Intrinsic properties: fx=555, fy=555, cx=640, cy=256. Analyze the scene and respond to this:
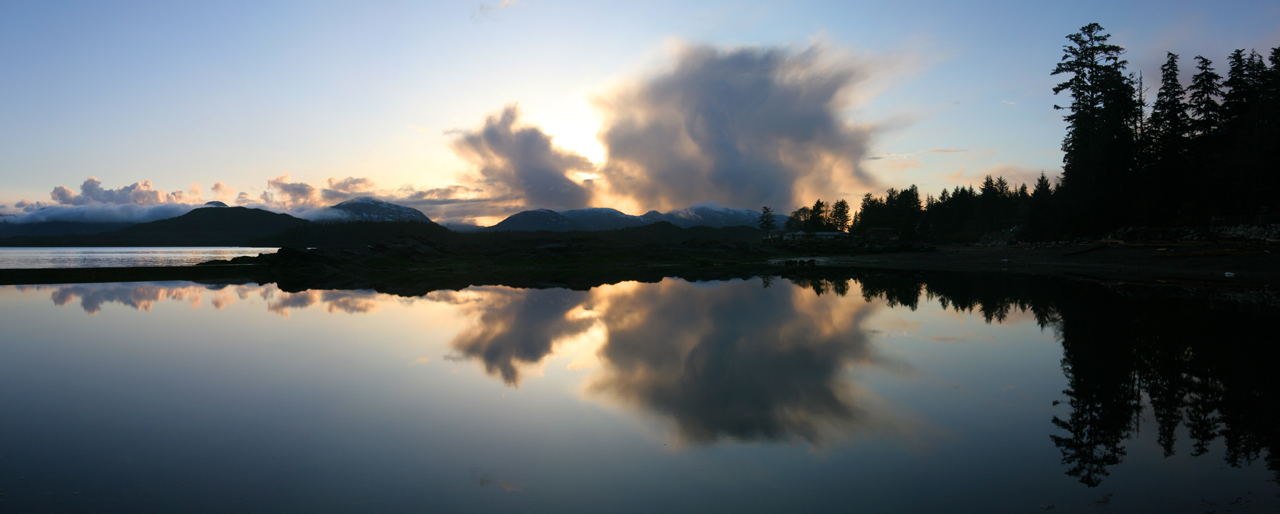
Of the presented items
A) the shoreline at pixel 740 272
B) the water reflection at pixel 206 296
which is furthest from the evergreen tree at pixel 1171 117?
the water reflection at pixel 206 296

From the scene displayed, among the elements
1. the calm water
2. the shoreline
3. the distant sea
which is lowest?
the calm water

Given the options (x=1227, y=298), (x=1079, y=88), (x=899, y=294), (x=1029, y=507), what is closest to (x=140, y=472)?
(x=1029, y=507)

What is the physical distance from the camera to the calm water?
4.80m

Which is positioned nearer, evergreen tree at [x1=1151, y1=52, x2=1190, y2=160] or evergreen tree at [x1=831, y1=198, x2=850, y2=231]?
evergreen tree at [x1=1151, y1=52, x2=1190, y2=160]

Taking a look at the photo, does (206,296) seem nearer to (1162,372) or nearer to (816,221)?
(1162,372)

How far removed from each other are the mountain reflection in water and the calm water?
7 centimetres

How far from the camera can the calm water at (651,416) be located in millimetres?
4801

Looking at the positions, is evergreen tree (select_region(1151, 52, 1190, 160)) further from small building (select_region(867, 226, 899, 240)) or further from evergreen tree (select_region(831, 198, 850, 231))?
evergreen tree (select_region(831, 198, 850, 231))

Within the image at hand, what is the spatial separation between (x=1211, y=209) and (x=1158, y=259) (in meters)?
11.7

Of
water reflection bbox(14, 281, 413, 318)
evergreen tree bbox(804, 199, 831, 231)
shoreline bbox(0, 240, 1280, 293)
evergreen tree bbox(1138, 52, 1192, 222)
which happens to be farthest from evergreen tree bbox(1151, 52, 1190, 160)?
evergreen tree bbox(804, 199, 831, 231)

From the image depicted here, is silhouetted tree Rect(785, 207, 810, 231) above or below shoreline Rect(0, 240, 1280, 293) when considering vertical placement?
above

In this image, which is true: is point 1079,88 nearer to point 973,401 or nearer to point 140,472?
point 973,401

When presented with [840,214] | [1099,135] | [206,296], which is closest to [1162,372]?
[206,296]

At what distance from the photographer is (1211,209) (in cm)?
3806
